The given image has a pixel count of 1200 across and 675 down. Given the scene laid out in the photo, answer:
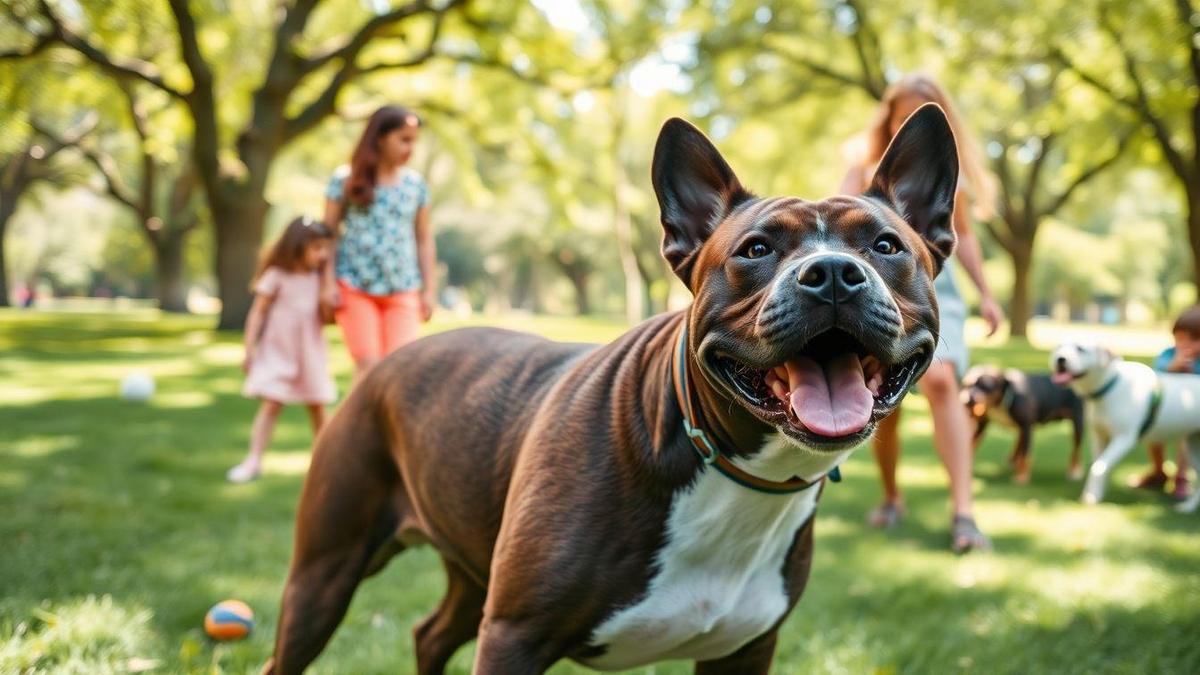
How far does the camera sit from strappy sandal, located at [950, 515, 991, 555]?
5125 millimetres

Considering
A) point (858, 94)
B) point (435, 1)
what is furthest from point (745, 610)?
point (858, 94)

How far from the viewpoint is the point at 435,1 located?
1831cm

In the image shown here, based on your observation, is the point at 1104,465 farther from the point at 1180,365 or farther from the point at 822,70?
the point at 822,70

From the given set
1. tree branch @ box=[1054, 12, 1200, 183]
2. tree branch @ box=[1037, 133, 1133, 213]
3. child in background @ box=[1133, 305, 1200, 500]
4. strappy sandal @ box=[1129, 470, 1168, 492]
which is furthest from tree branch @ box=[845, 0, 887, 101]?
strappy sandal @ box=[1129, 470, 1168, 492]

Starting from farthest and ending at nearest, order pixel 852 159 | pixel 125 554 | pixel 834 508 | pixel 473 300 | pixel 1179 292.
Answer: pixel 473 300, pixel 1179 292, pixel 834 508, pixel 852 159, pixel 125 554

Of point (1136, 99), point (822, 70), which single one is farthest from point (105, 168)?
point (1136, 99)

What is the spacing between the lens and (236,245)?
1970 cm

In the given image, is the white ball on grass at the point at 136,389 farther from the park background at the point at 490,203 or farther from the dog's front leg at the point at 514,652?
the dog's front leg at the point at 514,652

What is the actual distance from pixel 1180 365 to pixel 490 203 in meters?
22.0

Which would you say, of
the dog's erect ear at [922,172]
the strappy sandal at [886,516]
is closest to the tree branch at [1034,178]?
the strappy sandal at [886,516]

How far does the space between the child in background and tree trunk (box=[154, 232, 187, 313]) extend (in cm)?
3099

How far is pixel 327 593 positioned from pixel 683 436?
132 cm

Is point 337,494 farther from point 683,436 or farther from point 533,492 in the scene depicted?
point 683,436

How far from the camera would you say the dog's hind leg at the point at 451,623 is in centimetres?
317
